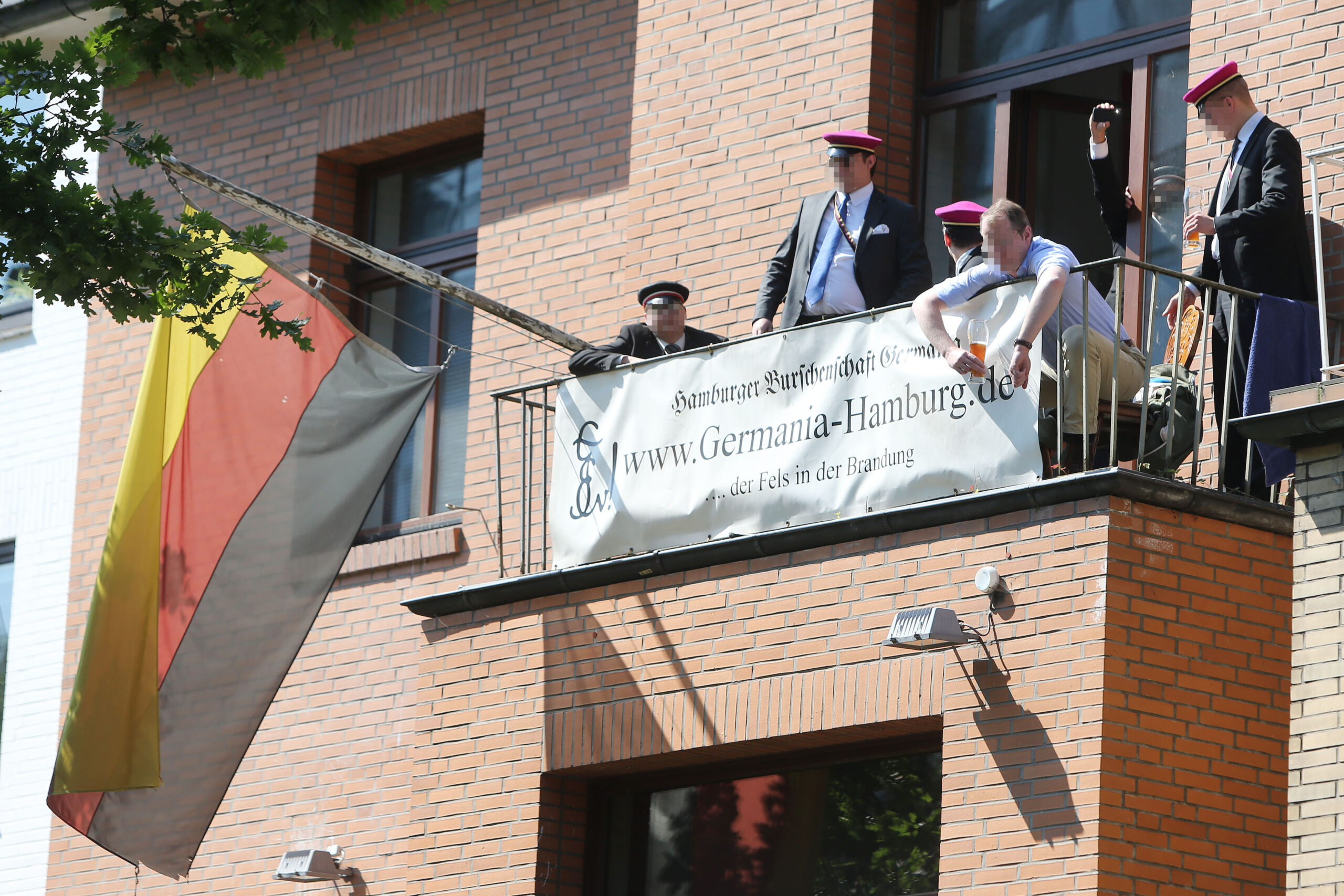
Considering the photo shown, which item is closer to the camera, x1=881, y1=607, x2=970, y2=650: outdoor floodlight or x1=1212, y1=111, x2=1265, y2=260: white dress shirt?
x1=881, y1=607, x2=970, y2=650: outdoor floodlight

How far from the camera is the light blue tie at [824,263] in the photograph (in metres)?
10.4

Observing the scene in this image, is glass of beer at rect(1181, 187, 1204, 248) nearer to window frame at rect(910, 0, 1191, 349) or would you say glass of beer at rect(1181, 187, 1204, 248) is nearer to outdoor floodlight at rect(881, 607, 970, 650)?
window frame at rect(910, 0, 1191, 349)

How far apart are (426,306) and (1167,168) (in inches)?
203

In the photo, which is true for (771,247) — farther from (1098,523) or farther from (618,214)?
(1098,523)

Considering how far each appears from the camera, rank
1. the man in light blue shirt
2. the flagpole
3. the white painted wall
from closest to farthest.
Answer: the man in light blue shirt < the flagpole < the white painted wall

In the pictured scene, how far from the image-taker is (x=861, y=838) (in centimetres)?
1006

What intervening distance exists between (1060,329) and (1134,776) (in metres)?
1.73

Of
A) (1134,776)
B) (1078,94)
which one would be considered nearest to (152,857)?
(1134,776)

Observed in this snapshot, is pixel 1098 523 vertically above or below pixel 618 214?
below

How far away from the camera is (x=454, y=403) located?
13.9 metres

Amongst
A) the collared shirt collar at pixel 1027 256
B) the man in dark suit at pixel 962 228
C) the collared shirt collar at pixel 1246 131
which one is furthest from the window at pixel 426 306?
the collared shirt collar at pixel 1246 131

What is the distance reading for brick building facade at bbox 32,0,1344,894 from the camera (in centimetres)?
855

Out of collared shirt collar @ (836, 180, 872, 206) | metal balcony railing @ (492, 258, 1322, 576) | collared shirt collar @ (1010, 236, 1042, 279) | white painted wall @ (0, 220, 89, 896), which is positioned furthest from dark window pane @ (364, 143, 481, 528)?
collared shirt collar @ (1010, 236, 1042, 279)

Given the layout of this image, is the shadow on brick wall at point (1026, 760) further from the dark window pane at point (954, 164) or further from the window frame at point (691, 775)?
the dark window pane at point (954, 164)
